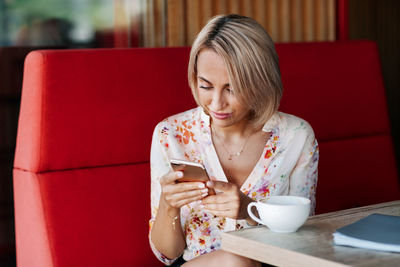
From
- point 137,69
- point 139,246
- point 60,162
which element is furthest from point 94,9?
point 139,246

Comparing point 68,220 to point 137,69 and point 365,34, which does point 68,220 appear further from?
point 365,34

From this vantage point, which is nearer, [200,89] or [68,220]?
[200,89]

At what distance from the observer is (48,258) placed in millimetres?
1620

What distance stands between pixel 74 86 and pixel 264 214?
0.79 metres

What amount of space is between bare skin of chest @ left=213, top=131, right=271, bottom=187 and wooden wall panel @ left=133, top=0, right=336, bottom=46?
2.57 ft

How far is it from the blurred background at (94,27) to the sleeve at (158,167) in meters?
0.73

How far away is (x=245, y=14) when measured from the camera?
2.50 metres

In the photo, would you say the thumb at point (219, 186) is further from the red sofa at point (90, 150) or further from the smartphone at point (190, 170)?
the red sofa at point (90, 150)

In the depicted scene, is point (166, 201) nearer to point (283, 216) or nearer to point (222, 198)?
point (222, 198)

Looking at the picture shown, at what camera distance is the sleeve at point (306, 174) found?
158 cm

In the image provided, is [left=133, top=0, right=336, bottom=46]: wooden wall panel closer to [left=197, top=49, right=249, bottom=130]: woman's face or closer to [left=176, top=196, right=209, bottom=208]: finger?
[left=197, top=49, right=249, bottom=130]: woman's face

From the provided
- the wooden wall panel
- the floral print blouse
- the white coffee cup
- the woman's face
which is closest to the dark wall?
the wooden wall panel

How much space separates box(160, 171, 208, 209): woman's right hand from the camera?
1.25 meters

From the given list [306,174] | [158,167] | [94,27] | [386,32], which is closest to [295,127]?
[306,174]
